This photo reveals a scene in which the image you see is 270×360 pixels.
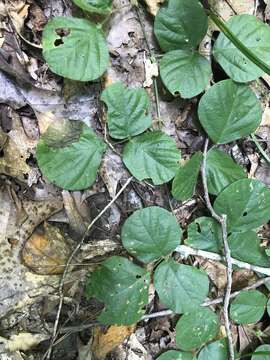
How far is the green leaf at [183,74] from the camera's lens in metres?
1.57

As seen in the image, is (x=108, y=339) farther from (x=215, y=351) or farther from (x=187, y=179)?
(x=187, y=179)

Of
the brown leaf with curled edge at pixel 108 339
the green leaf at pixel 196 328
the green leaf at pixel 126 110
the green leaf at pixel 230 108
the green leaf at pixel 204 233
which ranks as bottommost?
the brown leaf with curled edge at pixel 108 339

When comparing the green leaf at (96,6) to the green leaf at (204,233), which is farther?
the green leaf at (204,233)

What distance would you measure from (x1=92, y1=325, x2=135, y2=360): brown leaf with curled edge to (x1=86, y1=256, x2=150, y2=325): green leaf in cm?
10

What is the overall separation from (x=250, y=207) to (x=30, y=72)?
0.88m

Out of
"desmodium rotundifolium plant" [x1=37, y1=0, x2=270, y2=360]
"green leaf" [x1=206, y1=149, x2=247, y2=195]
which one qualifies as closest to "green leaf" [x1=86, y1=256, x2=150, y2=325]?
"desmodium rotundifolium plant" [x1=37, y1=0, x2=270, y2=360]

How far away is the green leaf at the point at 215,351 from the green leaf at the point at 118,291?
28cm

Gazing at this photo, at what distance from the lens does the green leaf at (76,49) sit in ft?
4.83

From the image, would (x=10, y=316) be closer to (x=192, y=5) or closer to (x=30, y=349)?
(x=30, y=349)

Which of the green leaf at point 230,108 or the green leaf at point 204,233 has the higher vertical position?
the green leaf at point 230,108

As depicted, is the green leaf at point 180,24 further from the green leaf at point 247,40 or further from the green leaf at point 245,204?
the green leaf at point 245,204

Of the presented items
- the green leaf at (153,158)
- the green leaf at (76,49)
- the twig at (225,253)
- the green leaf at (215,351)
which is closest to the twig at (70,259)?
the green leaf at (153,158)

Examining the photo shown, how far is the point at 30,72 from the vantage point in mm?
1583

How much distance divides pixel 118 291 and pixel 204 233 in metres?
0.36
